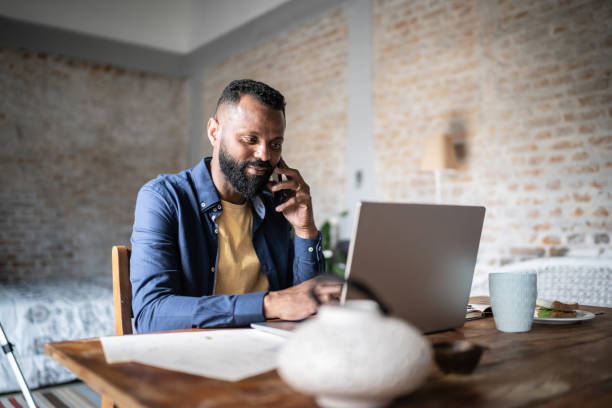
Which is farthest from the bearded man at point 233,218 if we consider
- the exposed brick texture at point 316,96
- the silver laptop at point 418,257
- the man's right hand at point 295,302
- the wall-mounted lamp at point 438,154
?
the exposed brick texture at point 316,96

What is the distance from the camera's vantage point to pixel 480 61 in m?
3.70

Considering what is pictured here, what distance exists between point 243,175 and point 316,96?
3.63 metres

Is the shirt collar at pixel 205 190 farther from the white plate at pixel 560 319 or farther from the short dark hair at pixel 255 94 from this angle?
the white plate at pixel 560 319

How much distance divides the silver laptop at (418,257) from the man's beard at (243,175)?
0.80 meters

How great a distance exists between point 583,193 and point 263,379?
304 cm

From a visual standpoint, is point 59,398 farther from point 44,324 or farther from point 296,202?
point 296,202

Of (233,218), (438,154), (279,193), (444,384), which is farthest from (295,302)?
(438,154)

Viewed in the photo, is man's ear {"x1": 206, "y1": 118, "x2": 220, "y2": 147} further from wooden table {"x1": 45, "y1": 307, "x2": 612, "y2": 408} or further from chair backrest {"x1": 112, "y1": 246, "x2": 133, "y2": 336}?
wooden table {"x1": 45, "y1": 307, "x2": 612, "y2": 408}

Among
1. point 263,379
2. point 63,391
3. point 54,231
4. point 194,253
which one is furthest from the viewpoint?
point 54,231

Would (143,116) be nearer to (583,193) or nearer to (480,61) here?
(480,61)

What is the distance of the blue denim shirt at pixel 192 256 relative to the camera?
1137 millimetres

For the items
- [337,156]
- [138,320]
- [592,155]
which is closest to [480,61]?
[592,155]

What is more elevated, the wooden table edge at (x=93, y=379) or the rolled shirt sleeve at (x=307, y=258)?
the rolled shirt sleeve at (x=307, y=258)

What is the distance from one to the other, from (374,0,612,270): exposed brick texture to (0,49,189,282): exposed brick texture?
368 centimetres
